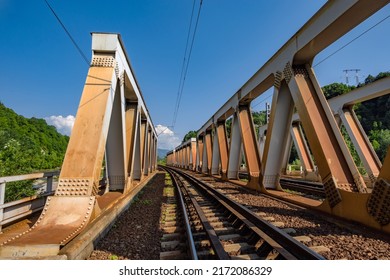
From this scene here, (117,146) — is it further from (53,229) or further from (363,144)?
(363,144)

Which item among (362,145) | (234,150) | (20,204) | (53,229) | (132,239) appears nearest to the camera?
(53,229)

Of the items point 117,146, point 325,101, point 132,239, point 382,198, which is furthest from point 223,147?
point 132,239

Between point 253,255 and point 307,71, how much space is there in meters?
5.75

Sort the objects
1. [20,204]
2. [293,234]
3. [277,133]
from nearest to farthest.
Result: [293,234] → [20,204] → [277,133]

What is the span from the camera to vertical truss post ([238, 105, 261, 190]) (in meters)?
10.4

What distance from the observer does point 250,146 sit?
11.3 metres

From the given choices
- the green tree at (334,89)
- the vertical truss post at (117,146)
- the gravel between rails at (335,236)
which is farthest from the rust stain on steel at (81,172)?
the green tree at (334,89)

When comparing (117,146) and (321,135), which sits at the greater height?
(117,146)

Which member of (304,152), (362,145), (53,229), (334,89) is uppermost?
(334,89)

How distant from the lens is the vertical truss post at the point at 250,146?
411 inches

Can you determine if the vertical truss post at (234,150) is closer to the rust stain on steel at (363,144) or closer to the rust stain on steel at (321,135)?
the rust stain on steel at (363,144)

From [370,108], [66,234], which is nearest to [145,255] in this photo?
[66,234]

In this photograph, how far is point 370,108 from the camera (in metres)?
44.0

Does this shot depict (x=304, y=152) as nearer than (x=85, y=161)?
No
